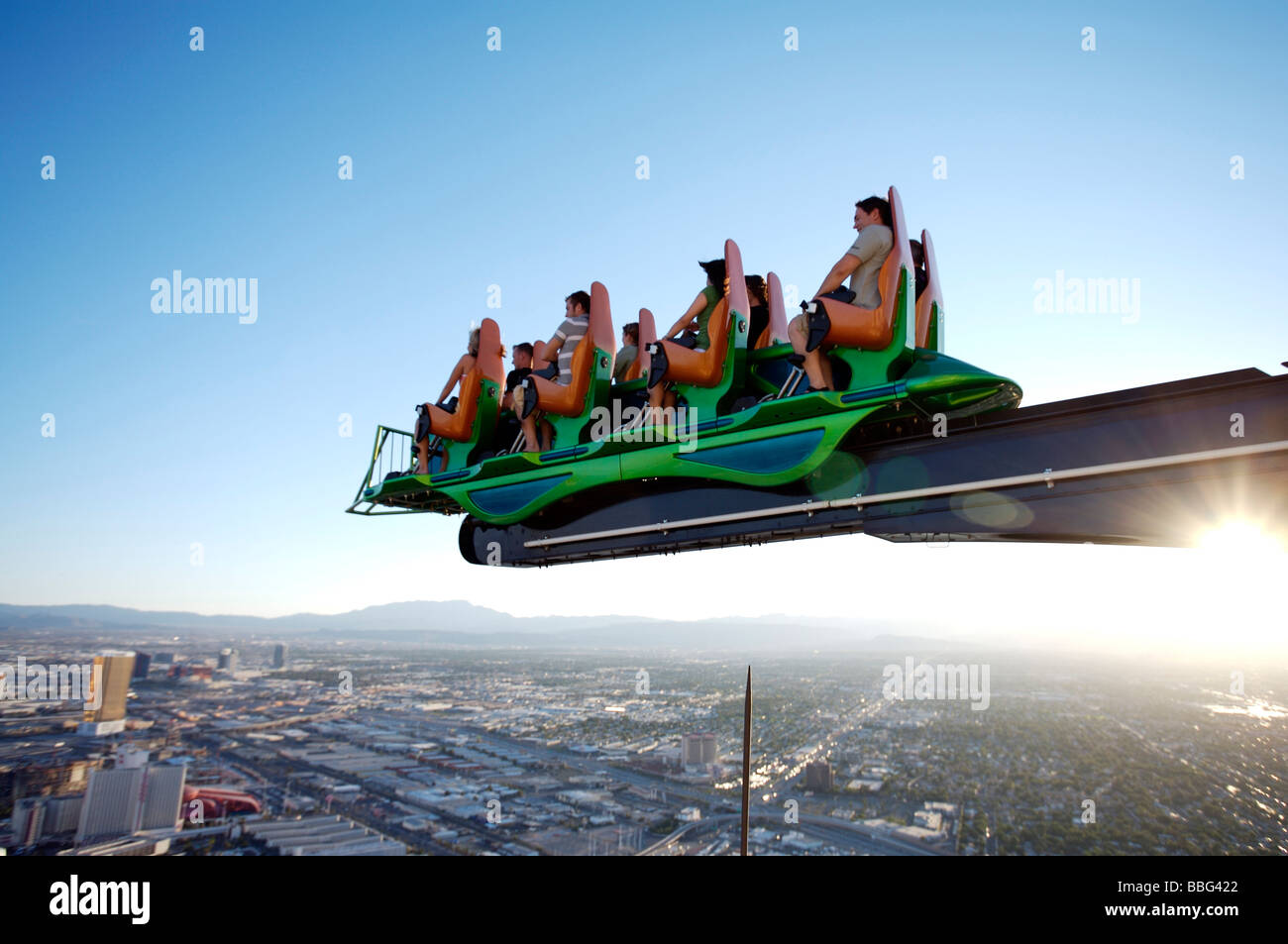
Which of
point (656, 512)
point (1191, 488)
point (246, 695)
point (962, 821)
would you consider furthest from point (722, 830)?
point (246, 695)

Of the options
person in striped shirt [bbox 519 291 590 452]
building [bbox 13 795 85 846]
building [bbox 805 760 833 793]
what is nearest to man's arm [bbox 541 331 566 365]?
person in striped shirt [bbox 519 291 590 452]

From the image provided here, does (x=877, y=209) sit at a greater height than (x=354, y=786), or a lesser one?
greater

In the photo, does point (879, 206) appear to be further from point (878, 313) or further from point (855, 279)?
point (878, 313)

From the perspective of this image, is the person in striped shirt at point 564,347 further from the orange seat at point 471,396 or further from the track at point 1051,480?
the track at point 1051,480

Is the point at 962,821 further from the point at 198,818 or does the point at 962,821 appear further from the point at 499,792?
the point at 198,818
